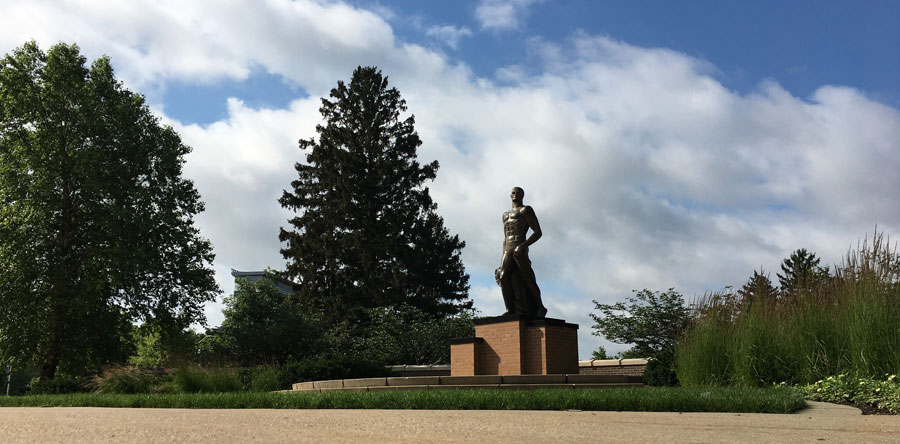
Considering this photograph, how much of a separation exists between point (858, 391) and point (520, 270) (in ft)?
22.5

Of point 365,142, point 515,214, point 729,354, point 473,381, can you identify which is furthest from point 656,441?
point 365,142

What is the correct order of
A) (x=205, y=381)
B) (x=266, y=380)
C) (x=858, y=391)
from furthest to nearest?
(x=266, y=380), (x=205, y=381), (x=858, y=391)

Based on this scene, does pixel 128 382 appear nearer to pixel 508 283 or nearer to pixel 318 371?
pixel 318 371

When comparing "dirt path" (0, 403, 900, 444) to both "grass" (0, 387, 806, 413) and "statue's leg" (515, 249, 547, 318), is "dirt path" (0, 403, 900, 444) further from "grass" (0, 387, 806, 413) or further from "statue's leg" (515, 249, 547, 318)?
"statue's leg" (515, 249, 547, 318)

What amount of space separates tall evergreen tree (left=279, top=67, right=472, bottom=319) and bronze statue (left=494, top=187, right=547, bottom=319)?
18.8m

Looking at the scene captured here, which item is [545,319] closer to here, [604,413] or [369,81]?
[604,413]

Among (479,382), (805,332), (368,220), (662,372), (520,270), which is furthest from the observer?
(368,220)

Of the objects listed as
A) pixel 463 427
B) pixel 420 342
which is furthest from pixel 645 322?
pixel 463 427

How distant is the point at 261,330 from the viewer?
24.4m

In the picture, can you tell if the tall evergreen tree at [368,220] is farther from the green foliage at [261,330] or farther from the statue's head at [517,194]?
the statue's head at [517,194]

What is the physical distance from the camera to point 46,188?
2217cm

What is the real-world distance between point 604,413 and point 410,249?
28.3 metres

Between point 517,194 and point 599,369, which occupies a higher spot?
point 517,194

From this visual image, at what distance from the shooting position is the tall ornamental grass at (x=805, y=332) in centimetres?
853
